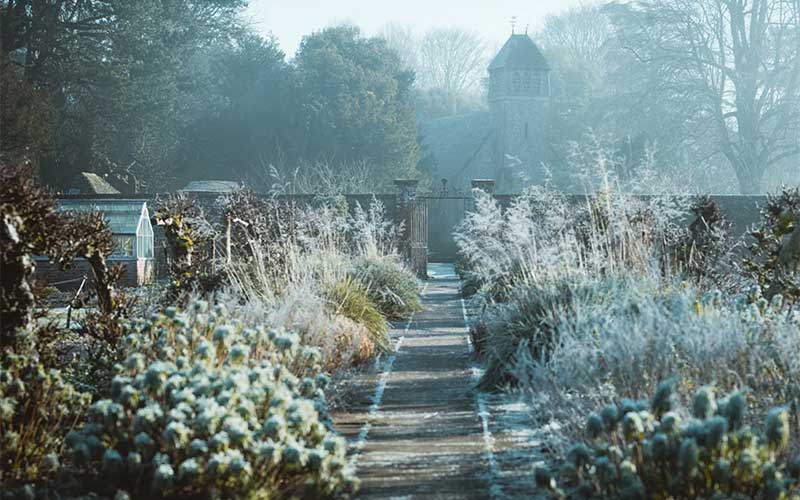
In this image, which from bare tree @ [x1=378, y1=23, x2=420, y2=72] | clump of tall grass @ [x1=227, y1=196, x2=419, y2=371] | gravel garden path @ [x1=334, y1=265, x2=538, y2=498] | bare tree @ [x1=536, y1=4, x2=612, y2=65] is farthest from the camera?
bare tree @ [x1=378, y1=23, x2=420, y2=72]

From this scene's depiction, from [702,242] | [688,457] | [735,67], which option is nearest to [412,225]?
[702,242]

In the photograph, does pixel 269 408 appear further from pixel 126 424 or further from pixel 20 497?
pixel 20 497

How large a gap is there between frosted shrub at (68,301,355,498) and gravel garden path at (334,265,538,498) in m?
0.33

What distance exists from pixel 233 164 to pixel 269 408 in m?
25.7

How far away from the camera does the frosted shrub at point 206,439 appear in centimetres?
342

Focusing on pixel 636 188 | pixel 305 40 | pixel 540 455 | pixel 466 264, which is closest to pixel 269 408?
pixel 540 455

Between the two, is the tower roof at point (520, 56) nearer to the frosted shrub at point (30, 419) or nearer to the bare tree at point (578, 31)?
the bare tree at point (578, 31)

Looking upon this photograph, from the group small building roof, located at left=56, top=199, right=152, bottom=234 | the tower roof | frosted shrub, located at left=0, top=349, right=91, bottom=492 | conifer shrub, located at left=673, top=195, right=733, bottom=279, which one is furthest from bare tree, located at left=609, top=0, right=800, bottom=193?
frosted shrub, located at left=0, top=349, right=91, bottom=492

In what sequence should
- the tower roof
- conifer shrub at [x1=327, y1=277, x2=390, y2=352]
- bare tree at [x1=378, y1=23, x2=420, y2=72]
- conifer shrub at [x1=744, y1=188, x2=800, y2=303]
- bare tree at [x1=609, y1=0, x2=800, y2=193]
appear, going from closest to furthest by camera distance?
conifer shrub at [x1=744, y1=188, x2=800, y2=303] → conifer shrub at [x1=327, y1=277, x2=390, y2=352] → bare tree at [x1=609, y1=0, x2=800, y2=193] → the tower roof → bare tree at [x1=378, y1=23, x2=420, y2=72]

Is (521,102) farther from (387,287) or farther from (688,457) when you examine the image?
(688,457)

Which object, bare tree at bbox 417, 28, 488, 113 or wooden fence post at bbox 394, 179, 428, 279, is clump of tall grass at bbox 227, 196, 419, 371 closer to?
wooden fence post at bbox 394, 179, 428, 279

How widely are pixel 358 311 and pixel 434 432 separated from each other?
2717 millimetres

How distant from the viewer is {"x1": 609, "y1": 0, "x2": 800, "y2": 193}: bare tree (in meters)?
25.3

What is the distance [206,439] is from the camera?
11.7 feet
